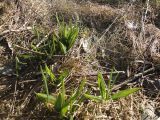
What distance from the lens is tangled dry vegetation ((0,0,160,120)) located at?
2.08 meters

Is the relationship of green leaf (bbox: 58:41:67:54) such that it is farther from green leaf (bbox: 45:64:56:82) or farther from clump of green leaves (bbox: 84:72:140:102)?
clump of green leaves (bbox: 84:72:140:102)

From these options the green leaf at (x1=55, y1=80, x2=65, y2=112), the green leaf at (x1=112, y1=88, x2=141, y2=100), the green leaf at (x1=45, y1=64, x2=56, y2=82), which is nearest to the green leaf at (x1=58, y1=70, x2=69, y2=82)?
the green leaf at (x1=45, y1=64, x2=56, y2=82)

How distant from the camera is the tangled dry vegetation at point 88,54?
2082 millimetres

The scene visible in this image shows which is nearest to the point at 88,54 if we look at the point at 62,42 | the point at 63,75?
the point at 62,42

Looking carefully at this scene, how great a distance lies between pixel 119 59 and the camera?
95.4 inches

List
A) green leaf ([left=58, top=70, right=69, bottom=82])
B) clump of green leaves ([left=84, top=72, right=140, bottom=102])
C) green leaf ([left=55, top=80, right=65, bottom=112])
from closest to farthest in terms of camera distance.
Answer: green leaf ([left=55, top=80, right=65, bottom=112])
clump of green leaves ([left=84, top=72, right=140, bottom=102])
green leaf ([left=58, top=70, right=69, bottom=82])

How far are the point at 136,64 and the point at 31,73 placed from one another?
0.72m

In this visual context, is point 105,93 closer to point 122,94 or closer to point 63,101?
point 122,94

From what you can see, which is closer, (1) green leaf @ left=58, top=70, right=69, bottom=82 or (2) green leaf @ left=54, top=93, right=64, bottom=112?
(2) green leaf @ left=54, top=93, right=64, bottom=112

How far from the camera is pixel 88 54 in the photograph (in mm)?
2406

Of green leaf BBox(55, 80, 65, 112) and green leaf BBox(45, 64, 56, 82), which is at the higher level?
green leaf BBox(45, 64, 56, 82)

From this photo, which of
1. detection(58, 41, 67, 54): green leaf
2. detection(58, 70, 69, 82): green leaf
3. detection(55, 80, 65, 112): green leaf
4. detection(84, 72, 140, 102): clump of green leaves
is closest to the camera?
detection(55, 80, 65, 112): green leaf

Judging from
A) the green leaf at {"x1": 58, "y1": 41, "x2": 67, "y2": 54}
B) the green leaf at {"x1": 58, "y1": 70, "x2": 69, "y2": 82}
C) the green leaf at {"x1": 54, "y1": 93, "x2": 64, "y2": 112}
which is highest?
the green leaf at {"x1": 58, "y1": 41, "x2": 67, "y2": 54}

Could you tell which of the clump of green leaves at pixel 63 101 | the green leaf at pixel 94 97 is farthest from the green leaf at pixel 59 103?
the green leaf at pixel 94 97
